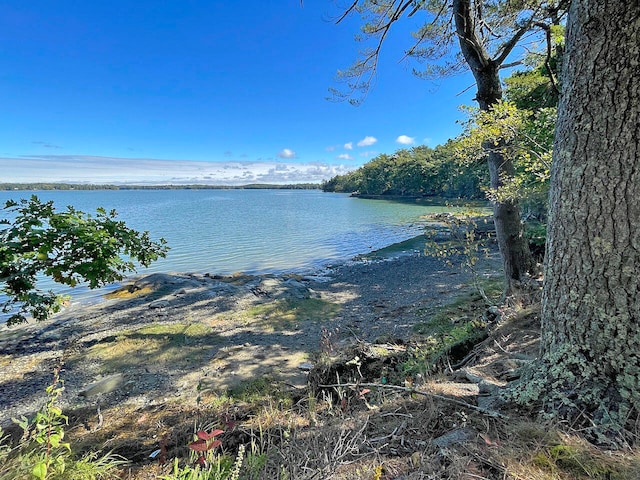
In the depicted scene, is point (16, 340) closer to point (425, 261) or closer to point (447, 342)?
point (447, 342)

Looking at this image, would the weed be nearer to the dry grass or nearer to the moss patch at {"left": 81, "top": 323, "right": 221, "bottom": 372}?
the dry grass

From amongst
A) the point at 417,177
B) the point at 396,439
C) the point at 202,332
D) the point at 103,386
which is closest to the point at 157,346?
→ the point at 202,332

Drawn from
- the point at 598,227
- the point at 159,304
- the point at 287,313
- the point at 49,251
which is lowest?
the point at 159,304

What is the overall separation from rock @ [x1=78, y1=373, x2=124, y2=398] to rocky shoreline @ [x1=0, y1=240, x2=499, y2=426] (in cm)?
2

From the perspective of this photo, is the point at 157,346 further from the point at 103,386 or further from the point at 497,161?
Result: the point at 497,161

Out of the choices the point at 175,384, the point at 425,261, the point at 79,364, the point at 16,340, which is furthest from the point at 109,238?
the point at 425,261

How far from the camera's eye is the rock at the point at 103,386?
5098mm

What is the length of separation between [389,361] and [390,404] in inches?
67.5

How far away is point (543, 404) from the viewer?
6.27 ft

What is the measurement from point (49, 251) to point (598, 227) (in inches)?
204

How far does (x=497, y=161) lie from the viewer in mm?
5410

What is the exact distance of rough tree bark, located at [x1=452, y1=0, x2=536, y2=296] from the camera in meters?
5.03

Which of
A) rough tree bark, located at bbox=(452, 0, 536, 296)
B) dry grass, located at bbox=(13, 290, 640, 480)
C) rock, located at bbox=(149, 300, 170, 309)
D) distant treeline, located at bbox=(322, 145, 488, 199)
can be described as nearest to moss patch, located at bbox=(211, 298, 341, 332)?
rock, located at bbox=(149, 300, 170, 309)

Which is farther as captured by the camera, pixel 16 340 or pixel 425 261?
pixel 425 261
